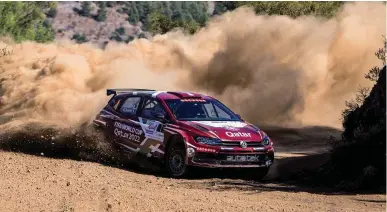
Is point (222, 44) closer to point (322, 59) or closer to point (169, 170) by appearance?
point (322, 59)

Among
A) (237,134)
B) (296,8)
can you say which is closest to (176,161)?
(237,134)

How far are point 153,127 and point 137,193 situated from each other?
3.04 m

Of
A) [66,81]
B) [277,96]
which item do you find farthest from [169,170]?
[277,96]

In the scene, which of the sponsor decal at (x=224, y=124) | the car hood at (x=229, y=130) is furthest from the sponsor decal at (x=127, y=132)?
the sponsor decal at (x=224, y=124)

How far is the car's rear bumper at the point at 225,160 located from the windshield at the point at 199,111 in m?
0.87

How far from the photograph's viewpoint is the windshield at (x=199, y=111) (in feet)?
39.2

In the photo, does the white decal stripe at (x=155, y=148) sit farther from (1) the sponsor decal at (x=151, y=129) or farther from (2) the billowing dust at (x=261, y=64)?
(2) the billowing dust at (x=261, y=64)

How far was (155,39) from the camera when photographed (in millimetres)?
26281

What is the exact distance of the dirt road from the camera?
8.27 m

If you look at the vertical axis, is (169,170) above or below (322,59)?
below

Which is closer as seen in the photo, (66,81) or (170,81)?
(66,81)

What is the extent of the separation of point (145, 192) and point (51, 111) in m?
8.59

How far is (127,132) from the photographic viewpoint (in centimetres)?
1244

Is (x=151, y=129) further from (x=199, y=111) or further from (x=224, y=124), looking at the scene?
(x=224, y=124)
